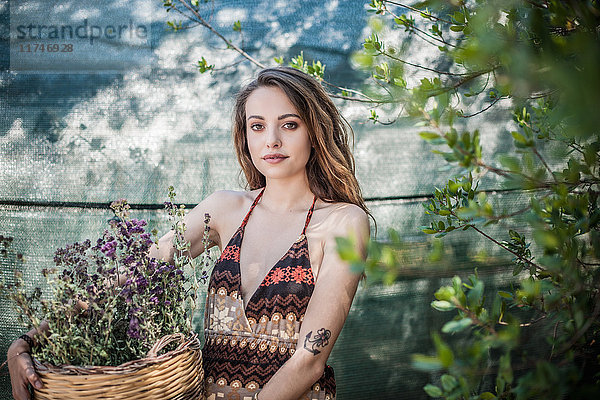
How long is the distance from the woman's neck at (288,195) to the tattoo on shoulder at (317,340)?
50cm

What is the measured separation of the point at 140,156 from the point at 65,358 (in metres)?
1.73

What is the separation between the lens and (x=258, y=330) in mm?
1774

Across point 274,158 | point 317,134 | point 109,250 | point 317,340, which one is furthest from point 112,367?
point 317,134

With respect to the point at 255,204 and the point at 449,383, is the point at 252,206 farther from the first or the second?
the point at 449,383

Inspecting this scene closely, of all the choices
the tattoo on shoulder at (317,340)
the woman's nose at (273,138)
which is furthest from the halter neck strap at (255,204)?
the tattoo on shoulder at (317,340)

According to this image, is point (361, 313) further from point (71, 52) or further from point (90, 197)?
point (71, 52)

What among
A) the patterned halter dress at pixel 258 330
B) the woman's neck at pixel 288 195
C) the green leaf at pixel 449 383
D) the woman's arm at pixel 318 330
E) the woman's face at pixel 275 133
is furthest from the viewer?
the woman's neck at pixel 288 195

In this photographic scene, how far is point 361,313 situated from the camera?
2.92 meters

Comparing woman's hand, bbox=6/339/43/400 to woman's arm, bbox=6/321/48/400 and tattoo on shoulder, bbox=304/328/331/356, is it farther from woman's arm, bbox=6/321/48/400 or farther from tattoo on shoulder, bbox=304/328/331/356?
tattoo on shoulder, bbox=304/328/331/356

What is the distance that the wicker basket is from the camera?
113 centimetres

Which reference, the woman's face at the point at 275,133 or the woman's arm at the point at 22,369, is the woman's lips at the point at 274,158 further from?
the woman's arm at the point at 22,369

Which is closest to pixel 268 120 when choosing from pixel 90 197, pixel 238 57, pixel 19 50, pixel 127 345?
pixel 127 345

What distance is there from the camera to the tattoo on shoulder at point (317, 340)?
1.62 metres

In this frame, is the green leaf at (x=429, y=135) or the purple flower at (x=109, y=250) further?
the purple flower at (x=109, y=250)
